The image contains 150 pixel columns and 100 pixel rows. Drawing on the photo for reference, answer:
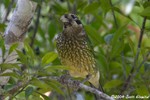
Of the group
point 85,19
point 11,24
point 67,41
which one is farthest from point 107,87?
point 85,19

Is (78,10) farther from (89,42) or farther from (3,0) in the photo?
(3,0)

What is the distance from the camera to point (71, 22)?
8.82ft

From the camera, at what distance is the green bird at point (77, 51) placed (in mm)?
2682

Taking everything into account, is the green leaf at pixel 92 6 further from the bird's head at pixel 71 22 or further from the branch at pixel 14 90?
the branch at pixel 14 90

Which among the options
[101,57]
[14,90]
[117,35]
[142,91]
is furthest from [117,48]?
[14,90]

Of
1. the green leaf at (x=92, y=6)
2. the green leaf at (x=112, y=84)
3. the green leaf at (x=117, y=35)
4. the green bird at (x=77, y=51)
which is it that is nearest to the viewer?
the green leaf at (x=117, y=35)

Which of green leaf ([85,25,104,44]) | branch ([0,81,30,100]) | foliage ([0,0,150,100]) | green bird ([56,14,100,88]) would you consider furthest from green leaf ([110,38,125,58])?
branch ([0,81,30,100])

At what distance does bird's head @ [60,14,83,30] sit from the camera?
2.59 m

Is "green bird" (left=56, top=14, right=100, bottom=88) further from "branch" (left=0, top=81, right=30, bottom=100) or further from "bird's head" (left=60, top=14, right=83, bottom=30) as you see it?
"branch" (left=0, top=81, right=30, bottom=100)

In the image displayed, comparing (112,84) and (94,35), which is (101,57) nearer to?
(94,35)

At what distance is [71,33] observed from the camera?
2.78m

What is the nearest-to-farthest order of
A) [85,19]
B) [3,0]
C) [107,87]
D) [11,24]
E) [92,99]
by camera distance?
[11,24]
[107,87]
[3,0]
[92,99]
[85,19]

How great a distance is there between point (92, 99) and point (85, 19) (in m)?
0.67

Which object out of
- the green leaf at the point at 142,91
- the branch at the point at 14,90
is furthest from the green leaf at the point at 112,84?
the branch at the point at 14,90
